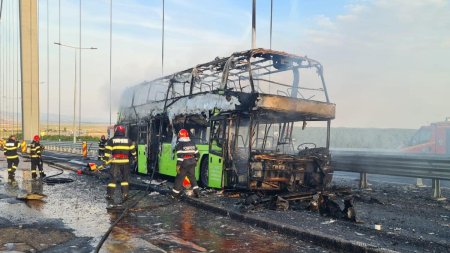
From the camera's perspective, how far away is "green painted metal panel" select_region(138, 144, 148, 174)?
46.1 feet

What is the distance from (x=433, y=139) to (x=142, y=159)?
1190 centimetres

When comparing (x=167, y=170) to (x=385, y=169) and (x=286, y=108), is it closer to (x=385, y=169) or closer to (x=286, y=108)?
(x=286, y=108)

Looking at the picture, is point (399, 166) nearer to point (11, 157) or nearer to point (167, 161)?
point (167, 161)

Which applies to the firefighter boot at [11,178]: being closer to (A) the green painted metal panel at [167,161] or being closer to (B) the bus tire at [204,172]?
(A) the green painted metal panel at [167,161]

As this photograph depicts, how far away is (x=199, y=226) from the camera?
683 centimetres

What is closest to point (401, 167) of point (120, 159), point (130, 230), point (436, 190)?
point (436, 190)

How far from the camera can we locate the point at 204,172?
10531 millimetres

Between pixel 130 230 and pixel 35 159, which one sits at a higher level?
pixel 35 159

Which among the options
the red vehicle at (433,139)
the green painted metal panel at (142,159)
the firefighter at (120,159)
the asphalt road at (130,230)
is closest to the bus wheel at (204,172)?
the asphalt road at (130,230)

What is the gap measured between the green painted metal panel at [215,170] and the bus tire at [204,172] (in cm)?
41

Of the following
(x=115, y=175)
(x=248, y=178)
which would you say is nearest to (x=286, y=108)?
(x=248, y=178)

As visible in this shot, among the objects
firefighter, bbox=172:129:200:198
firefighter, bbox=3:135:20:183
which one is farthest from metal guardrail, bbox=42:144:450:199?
firefighter, bbox=3:135:20:183

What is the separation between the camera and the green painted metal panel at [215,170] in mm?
9531

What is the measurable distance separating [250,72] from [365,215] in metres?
3.88
